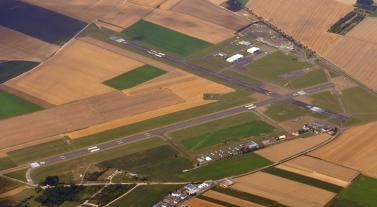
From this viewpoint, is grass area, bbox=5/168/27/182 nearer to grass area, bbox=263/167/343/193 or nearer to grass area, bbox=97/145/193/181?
grass area, bbox=97/145/193/181

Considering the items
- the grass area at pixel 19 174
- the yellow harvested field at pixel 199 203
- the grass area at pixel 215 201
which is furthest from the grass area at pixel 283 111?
the grass area at pixel 19 174

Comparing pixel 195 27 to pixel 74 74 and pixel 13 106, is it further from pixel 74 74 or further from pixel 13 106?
pixel 13 106

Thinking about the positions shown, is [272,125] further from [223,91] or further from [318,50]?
[318,50]

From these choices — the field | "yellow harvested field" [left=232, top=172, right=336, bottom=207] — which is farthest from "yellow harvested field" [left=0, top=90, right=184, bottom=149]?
the field

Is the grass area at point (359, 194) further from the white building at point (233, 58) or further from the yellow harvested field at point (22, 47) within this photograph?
the yellow harvested field at point (22, 47)

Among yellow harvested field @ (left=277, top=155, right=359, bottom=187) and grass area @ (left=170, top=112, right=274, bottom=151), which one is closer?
yellow harvested field @ (left=277, top=155, right=359, bottom=187)
